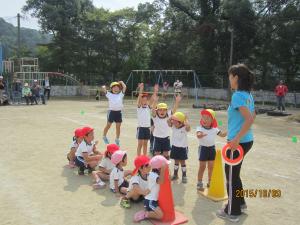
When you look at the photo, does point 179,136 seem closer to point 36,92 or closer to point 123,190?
point 123,190

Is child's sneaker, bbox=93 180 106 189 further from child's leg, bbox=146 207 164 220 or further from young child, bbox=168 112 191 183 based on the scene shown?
child's leg, bbox=146 207 164 220

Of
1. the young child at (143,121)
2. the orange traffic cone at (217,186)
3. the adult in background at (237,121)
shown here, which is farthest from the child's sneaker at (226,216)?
the young child at (143,121)

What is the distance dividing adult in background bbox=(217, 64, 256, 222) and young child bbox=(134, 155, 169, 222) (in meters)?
0.86

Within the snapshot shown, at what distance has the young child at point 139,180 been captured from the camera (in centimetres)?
516

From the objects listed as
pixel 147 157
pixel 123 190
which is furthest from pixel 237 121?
pixel 123 190

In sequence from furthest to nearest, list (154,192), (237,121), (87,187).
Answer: (87,187) < (154,192) < (237,121)

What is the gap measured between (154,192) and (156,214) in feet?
0.92

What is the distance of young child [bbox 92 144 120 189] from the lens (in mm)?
6170

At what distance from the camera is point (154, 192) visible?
4770mm

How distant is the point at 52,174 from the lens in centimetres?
679

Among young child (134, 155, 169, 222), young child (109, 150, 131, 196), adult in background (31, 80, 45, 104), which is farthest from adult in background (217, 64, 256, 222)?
adult in background (31, 80, 45, 104)

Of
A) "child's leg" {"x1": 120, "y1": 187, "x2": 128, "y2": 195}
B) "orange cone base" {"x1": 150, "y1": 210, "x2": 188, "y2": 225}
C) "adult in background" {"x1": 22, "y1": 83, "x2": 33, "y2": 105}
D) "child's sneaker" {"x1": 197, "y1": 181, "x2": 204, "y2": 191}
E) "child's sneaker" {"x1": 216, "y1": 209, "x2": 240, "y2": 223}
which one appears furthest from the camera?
"adult in background" {"x1": 22, "y1": 83, "x2": 33, "y2": 105}

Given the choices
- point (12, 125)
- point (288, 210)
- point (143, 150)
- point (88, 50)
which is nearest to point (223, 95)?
point (88, 50)
